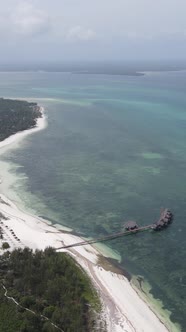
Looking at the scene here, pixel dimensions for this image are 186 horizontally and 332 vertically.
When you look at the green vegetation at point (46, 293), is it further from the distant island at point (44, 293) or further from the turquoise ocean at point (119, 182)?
the turquoise ocean at point (119, 182)

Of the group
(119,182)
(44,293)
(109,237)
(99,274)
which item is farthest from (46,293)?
(119,182)

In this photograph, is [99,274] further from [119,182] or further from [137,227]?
[119,182]

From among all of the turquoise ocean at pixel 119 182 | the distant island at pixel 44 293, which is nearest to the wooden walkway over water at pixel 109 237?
the turquoise ocean at pixel 119 182

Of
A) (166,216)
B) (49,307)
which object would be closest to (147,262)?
(166,216)

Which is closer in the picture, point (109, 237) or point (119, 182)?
point (109, 237)

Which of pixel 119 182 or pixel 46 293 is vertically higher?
pixel 119 182

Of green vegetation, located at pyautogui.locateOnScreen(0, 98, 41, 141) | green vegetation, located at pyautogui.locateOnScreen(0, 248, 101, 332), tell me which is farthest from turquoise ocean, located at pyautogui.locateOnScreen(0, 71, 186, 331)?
green vegetation, located at pyautogui.locateOnScreen(0, 248, 101, 332)

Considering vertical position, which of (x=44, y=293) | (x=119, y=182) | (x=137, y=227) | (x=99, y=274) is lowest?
(x=99, y=274)

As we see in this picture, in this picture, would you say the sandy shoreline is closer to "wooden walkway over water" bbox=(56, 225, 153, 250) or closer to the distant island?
"wooden walkway over water" bbox=(56, 225, 153, 250)
